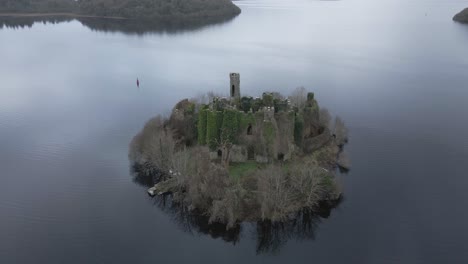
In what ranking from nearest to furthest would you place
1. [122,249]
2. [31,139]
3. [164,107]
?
[122,249] < [31,139] < [164,107]

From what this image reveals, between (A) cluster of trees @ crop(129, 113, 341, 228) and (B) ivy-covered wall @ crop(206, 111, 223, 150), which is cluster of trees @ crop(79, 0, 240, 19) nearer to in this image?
(B) ivy-covered wall @ crop(206, 111, 223, 150)

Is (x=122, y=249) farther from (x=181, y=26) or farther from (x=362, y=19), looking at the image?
(x=362, y=19)

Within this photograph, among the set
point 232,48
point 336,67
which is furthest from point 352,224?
point 232,48

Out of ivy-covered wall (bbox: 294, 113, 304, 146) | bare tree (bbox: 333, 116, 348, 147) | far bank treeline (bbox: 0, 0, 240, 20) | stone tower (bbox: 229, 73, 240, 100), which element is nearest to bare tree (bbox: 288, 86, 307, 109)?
ivy-covered wall (bbox: 294, 113, 304, 146)

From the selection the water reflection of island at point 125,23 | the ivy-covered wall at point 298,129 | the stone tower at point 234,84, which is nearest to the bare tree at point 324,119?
the ivy-covered wall at point 298,129

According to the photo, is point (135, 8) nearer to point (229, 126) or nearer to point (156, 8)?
point (156, 8)

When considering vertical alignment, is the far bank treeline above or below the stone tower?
above
